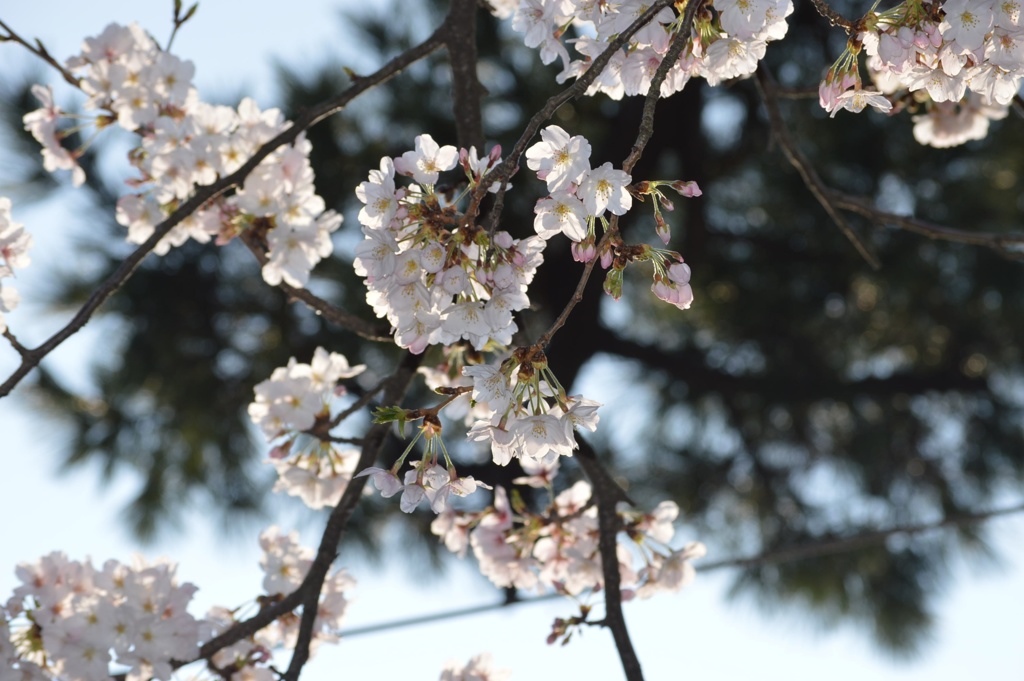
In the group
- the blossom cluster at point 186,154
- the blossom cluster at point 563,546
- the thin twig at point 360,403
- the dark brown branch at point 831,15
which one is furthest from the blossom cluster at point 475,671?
the dark brown branch at point 831,15

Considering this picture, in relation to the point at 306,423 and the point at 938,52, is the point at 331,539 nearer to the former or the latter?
the point at 306,423

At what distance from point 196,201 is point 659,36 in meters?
0.49

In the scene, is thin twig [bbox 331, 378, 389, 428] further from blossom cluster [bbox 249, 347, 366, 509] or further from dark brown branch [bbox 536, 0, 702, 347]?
dark brown branch [bbox 536, 0, 702, 347]

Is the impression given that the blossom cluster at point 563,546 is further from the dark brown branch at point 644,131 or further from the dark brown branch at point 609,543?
the dark brown branch at point 644,131

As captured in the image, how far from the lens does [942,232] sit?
111 cm

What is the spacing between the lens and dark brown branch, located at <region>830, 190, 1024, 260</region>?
104cm

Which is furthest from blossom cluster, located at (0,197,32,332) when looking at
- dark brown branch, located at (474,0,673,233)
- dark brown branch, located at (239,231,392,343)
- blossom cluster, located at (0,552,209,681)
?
dark brown branch, located at (474,0,673,233)

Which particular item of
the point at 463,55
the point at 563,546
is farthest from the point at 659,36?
the point at 563,546

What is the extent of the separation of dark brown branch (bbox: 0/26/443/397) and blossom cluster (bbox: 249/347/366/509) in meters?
0.23

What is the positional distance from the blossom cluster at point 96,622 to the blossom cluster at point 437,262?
1.83 feet

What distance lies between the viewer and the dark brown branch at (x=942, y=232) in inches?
40.9

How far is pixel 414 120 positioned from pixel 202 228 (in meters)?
1.45

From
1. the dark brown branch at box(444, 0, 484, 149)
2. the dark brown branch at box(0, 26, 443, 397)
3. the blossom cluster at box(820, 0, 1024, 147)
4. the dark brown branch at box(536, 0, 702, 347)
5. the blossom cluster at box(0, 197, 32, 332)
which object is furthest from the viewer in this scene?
the dark brown branch at box(444, 0, 484, 149)

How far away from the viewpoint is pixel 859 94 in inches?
30.7
